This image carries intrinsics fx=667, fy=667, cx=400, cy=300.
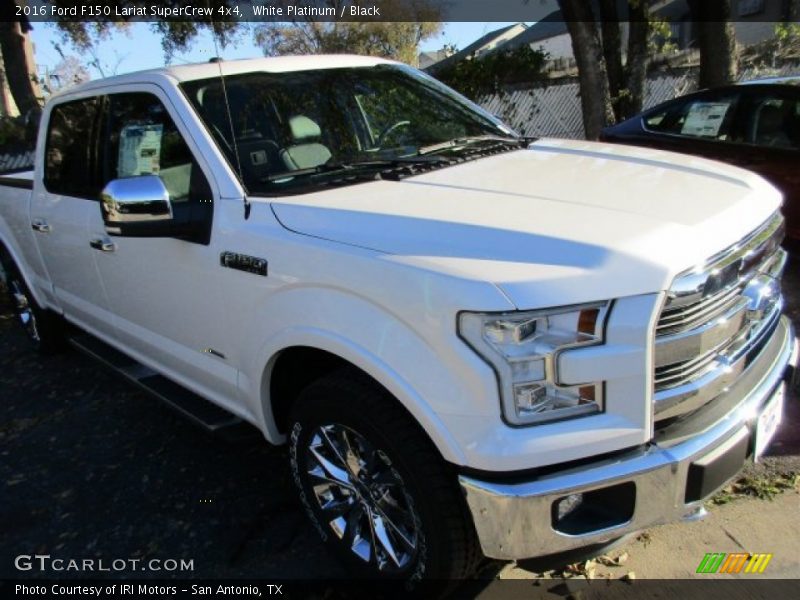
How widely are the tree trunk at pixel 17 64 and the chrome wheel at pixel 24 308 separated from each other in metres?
12.4

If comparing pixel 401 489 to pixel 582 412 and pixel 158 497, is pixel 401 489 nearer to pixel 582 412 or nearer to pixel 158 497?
pixel 582 412

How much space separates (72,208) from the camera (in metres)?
3.83

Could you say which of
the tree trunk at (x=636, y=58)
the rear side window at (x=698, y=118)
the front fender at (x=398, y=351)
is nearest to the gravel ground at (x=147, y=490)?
the front fender at (x=398, y=351)

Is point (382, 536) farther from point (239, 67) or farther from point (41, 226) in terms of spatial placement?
point (41, 226)

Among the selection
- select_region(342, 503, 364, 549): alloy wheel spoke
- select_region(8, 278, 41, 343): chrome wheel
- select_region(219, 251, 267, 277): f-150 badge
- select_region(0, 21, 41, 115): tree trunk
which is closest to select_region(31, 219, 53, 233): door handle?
select_region(8, 278, 41, 343): chrome wheel

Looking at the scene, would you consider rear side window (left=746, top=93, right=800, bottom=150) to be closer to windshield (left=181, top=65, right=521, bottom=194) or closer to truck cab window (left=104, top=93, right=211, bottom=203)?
windshield (left=181, top=65, right=521, bottom=194)

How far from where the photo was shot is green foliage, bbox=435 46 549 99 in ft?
46.4

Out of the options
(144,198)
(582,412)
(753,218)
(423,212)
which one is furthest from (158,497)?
(753,218)

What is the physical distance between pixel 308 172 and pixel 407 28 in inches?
1728

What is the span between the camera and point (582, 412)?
193 cm

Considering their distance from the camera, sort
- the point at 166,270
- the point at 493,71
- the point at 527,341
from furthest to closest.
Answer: the point at 493,71 < the point at 166,270 < the point at 527,341

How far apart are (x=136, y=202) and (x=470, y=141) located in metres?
1.60

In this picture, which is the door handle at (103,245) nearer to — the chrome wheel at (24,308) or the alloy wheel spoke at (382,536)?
the alloy wheel spoke at (382,536)

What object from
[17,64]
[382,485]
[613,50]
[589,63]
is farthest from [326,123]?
[17,64]
